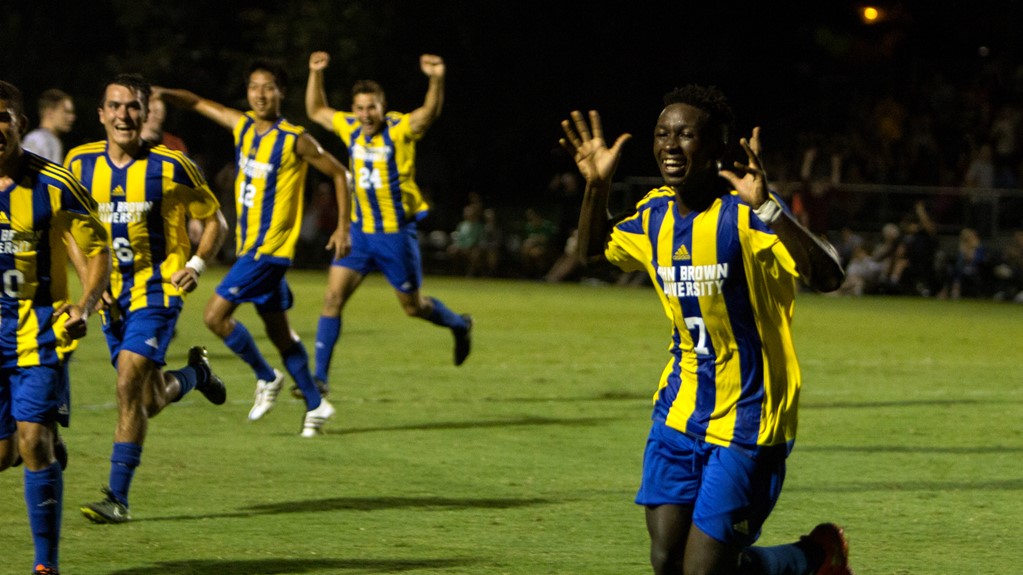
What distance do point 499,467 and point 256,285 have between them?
233 centimetres

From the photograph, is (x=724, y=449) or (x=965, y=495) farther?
(x=965, y=495)

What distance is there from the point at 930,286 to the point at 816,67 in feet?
23.9

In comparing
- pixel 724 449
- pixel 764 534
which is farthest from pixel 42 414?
pixel 764 534

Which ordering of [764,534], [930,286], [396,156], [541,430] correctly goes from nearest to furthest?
[764,534], [541,430], [396,156], [930,286]

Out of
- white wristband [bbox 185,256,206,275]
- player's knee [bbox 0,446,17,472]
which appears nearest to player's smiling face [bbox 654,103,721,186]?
player's knee [bbox 0,446,17,472]

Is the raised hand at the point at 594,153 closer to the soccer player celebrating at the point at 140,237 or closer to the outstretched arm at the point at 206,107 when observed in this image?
the soccer player celebrating at the point at 140,237

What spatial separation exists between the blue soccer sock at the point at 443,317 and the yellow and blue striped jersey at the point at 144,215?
511cm

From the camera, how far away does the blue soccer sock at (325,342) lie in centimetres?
1141

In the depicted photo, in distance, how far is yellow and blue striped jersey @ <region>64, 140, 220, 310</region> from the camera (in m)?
7.92

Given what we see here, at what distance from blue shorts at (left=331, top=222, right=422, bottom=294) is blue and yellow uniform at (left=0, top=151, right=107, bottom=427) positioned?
→ 231 inches

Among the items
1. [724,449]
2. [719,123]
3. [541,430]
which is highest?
[719,123]

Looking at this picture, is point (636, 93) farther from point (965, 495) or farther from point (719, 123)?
point (719, 123)

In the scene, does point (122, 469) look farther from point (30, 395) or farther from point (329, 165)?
point (329, 165)

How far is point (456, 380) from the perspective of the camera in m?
13.4
